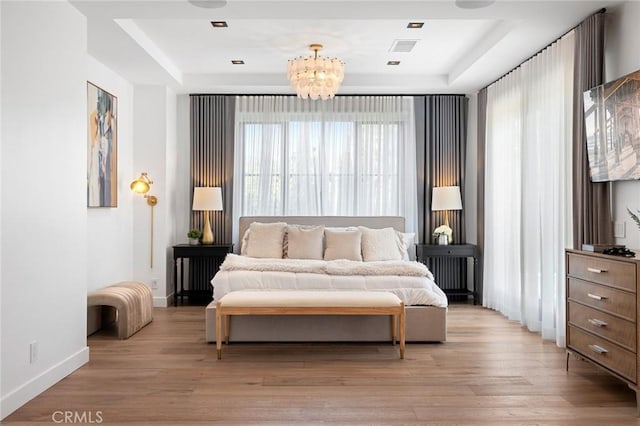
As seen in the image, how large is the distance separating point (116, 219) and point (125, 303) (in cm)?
133

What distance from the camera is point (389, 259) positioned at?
19.6 ft

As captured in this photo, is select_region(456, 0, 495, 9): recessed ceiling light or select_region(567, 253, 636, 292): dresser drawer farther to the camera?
select_region(456, 0, 495, 9): recessed ceiling light

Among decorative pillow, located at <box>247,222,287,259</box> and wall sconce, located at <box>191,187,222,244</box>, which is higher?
wall sconce, located at <box>191,187,222,244</box>

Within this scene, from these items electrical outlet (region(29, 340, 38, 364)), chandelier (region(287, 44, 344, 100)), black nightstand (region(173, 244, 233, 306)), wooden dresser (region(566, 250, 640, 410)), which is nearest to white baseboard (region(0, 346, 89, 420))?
electrical outlet (region(29, 340, 38, 364))

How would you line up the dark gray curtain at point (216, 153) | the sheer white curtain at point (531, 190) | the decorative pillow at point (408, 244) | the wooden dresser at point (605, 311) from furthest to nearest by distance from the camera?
1. the dark gray curtain at point (216, 153)
2. the decorative pillow at point (408, 244)
3. the sheer white curtain at point (531, 190)
4. the wooden dresser at point (605, 311)

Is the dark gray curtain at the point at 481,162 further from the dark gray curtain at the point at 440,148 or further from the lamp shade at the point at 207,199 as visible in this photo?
the lamp shade at the point at 207,199

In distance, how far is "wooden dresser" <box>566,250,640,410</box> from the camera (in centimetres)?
304

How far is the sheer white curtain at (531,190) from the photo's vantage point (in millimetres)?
4594

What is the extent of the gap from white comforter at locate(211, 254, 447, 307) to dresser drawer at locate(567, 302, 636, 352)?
4.10 ft

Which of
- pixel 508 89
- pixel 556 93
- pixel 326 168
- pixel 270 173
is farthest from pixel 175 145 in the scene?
pixel 556 93

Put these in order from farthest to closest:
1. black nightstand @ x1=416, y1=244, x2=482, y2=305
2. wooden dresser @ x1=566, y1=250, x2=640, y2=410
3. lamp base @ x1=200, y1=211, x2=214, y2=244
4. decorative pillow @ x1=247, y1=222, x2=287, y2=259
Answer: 1. lamp base @ x1=200, y1=211, x2=214, y2=244
2. black nightstand @ x1=416, y1=244, x2=482, y2=305
3. decorative pillow @ x1=247, y1=222, x2=287, y2=259
4. wooden dresser @ x1=566, y1=250, x2=640, y2=410

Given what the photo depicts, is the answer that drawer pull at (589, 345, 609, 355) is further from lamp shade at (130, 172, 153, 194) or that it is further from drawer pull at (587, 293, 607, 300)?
lamp shade at (130, 172, 153, 194)

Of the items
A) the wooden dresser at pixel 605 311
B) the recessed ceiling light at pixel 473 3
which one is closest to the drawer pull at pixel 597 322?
the wooden dresser at pixel 605 311

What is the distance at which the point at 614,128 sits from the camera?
3688mm
